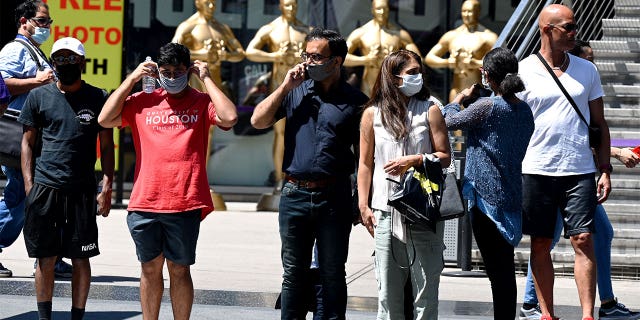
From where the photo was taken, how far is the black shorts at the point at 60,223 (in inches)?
283

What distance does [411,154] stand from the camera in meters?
6.26

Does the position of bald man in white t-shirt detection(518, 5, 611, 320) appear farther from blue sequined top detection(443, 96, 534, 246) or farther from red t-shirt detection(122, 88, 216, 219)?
red t-shirt detection(122, 88, 216, 219)

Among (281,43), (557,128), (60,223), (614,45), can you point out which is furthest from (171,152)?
(281,43)

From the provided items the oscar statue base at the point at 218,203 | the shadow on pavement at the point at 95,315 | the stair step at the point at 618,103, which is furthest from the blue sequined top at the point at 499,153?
the oscar statue base at the point at 218,203

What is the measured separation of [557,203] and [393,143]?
61.7 inches

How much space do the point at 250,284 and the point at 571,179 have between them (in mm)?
2918

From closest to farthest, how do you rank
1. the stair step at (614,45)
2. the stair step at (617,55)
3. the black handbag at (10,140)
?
1. the black handbag at (10,140)
2. the stair step at (617,55)
3. the stair step at (614,45)

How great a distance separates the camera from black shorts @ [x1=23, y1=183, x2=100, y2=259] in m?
7.19

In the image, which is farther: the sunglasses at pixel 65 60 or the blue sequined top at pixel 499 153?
the sunglasses at pixel 65 60

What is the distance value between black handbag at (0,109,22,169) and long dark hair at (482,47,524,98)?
3.46 metres

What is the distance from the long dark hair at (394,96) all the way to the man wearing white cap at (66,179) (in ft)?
5.71

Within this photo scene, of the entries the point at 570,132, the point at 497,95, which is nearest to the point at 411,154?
the point at 497,95

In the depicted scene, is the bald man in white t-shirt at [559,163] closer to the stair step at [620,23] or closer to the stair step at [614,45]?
the stair step at [614,45]

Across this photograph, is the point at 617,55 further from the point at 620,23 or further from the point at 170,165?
the point at 170,165
